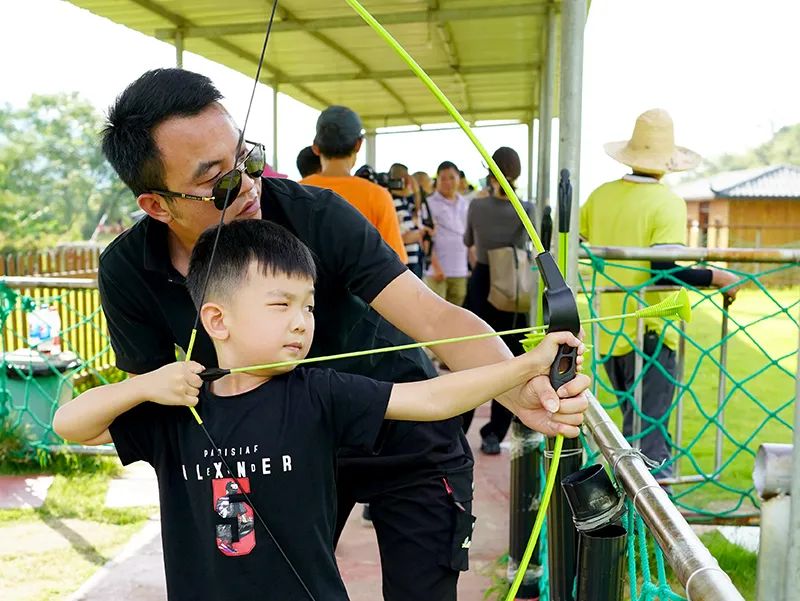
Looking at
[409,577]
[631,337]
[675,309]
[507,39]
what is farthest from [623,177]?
[507,39]

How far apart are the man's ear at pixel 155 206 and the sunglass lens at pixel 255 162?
0.20m

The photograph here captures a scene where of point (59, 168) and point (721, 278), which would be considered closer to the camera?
point (721, 278)

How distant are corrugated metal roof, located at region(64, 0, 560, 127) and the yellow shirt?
3128 millimetres

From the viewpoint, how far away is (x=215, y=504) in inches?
56.4

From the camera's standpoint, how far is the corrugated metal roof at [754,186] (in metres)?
34.1

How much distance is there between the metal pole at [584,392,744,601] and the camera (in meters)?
0.90

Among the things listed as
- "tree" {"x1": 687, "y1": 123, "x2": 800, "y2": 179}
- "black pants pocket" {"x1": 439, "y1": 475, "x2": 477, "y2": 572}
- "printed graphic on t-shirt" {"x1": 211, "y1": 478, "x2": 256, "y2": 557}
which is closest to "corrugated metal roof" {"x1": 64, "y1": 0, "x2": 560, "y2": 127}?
"black pants pocket" {"x1": 439, "y1": 475, "x2": 477, "y2": 572}

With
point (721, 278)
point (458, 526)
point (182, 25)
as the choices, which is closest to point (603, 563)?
point (458, 526)

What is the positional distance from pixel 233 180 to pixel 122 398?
44 centimetres

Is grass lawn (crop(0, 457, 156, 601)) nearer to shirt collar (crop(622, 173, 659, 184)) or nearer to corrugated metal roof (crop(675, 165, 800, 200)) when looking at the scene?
shirt collar (crop(622, 173, 659, 184))

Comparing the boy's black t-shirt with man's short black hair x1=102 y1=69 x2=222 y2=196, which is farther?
man's short black hair x1=102 y1=69 x2=222 y2=196

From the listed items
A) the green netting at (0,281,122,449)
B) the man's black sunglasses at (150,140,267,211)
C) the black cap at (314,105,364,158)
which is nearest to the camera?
→ the man's black sunglasses at (150,140,267,211)

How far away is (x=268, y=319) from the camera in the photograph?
4.76 feet

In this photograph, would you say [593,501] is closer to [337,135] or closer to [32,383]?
[337,135]
